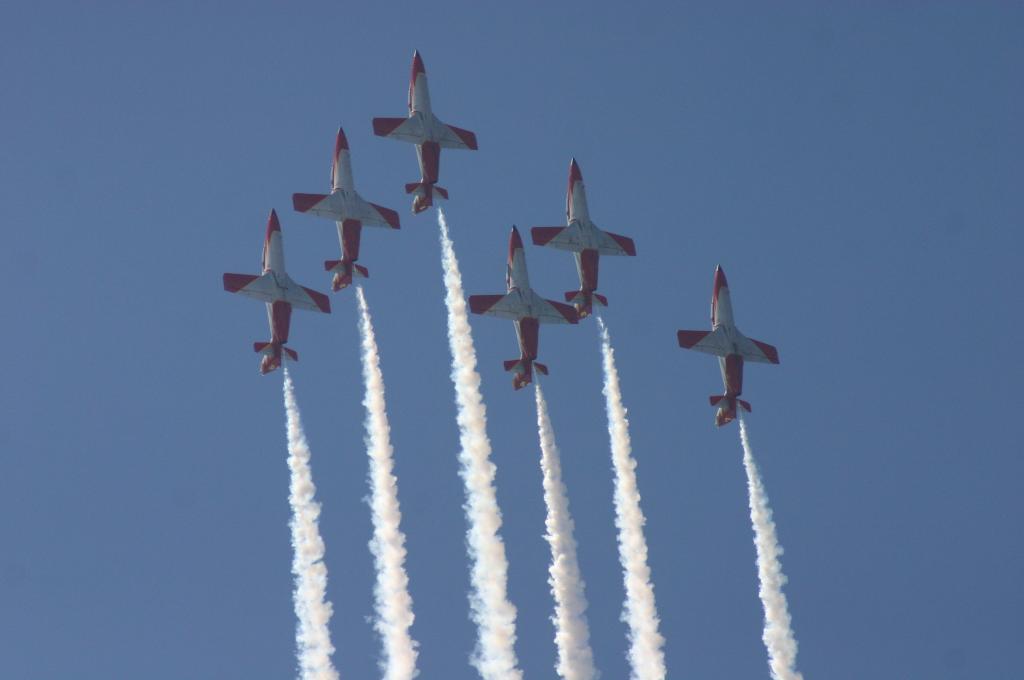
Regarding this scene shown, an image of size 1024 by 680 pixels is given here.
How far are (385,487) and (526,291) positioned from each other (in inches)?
562

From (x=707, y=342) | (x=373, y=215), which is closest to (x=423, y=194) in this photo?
(x=373, y=215)

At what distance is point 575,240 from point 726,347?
38.8 feet

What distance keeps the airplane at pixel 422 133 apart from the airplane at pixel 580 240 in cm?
706

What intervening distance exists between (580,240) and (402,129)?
12945 millimetres

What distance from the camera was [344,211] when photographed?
116m

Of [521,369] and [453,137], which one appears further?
[453,137]

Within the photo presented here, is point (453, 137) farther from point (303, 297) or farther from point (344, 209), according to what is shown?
→ point (303, 297)

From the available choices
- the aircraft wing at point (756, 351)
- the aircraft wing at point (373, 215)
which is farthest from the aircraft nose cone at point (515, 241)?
the aircraft wing at point (756, 351)

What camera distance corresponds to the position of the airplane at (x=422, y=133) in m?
117

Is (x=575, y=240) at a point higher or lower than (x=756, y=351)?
higher

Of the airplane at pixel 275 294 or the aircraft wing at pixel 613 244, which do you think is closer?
the airplane at pixel 275 294

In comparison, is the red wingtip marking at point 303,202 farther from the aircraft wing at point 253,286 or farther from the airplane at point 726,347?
the airplane at point 726,347

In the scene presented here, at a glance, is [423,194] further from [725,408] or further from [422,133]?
[725,408]

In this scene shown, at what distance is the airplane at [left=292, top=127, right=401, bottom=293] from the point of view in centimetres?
11488
